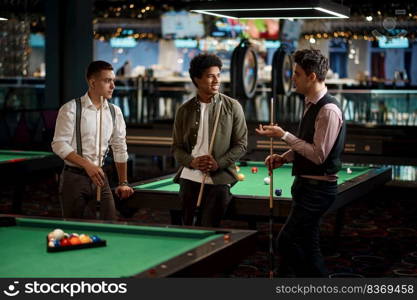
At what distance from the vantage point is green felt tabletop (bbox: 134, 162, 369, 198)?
222 inches

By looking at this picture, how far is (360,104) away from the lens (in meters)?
11.8

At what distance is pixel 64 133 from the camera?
4930 millimetres

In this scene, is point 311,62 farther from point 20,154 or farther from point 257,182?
point 20,154

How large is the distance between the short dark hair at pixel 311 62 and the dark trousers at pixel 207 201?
935 millimetres

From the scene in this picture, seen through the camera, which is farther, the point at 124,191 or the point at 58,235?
the point at 124,191

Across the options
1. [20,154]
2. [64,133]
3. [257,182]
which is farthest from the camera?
[20,154]

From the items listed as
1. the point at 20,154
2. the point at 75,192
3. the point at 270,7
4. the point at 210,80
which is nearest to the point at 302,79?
the point at 210,80

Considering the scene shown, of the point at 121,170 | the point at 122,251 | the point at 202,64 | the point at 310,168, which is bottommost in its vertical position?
the point at 122,251

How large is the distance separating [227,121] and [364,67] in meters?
14.3

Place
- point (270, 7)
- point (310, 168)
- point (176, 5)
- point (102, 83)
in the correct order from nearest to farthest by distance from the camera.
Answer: point (310, 168) < point (102, 83) < point (270, 7) < point (176, 5)

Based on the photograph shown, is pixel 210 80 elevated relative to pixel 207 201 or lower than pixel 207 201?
elevated

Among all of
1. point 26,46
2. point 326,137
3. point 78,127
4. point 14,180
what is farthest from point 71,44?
point 326,137

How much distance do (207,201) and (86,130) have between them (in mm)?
825

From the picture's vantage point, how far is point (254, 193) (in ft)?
18.4
